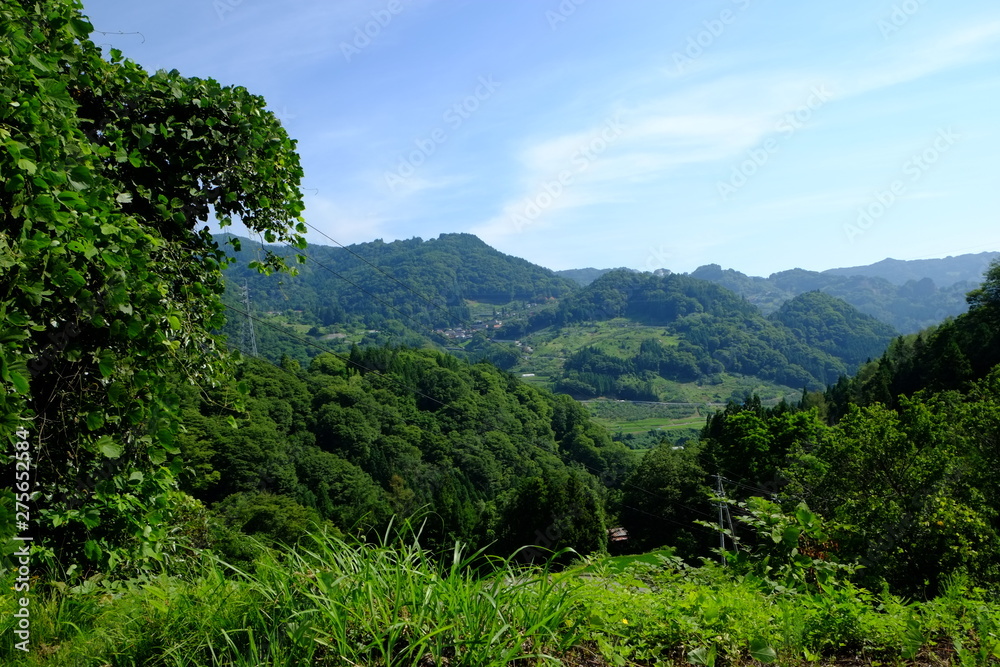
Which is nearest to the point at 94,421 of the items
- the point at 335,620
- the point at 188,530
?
the point at 335,620

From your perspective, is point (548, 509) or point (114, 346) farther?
point (548, 509)

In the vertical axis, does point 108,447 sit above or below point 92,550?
above

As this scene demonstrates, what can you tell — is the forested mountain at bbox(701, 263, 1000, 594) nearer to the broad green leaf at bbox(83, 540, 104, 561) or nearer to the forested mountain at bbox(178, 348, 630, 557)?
the broad green leaf at bbox(83, 540, 104, 561)

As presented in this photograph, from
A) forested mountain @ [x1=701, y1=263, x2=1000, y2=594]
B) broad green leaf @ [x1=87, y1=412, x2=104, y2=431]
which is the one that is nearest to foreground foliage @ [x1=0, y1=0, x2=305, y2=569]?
broad green leaf @ [x1=87, y1=412, x2=104, y2=431]

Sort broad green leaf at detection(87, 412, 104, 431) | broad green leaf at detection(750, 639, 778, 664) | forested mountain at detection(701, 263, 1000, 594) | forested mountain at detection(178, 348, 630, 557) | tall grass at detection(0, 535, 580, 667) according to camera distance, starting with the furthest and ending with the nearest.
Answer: forested mountain at detection(178, 348, 630, 557) → forested mountain at detection(701, 263, 1000, 594) → broad green leaf at detection(87, 412, 104, 431) → broad green leaf at detection(750, 639, 778, 664) → tall grass at detection(0, 535, 580, 667)

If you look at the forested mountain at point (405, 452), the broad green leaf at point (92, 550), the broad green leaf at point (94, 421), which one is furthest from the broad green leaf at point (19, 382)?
the forested mountain at point (405, 452)

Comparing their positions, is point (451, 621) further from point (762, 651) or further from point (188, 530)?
point (188, 530)

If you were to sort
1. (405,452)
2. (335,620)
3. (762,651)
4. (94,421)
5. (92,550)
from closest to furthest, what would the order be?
(335,620) → (762,651) → (94,421) → (92,550) → (405,452)

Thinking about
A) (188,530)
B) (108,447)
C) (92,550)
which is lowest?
(188,530)

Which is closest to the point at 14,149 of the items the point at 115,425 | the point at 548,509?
the point at 115,425

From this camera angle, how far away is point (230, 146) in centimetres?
506

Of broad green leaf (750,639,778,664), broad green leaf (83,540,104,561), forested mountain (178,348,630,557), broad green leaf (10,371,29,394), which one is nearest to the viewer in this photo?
broad green leaf (10,371,29,394)

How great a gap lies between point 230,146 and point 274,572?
3677 mm

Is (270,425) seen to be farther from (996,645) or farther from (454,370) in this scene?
(996,645)
